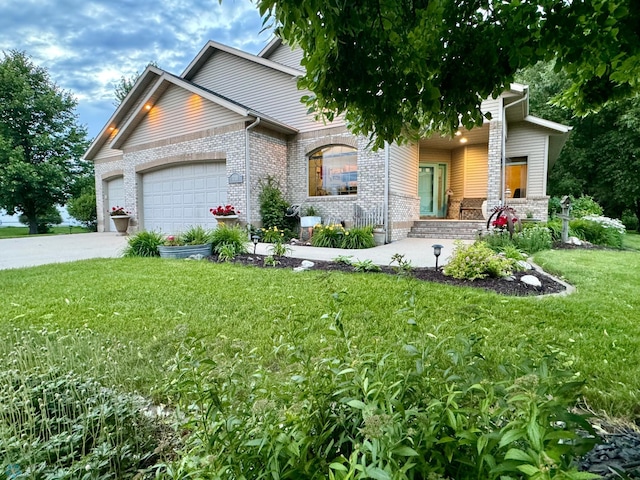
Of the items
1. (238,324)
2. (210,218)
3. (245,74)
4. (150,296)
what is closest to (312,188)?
(210,218)

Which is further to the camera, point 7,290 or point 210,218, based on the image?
point 210,218

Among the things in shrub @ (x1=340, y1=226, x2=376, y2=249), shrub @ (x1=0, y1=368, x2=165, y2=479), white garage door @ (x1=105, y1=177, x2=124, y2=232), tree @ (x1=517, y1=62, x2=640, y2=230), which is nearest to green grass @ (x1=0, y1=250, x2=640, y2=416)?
shrub @ (x1=0, y1=368, x2=165, y2=479)

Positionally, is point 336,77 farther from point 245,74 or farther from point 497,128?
point 245,74

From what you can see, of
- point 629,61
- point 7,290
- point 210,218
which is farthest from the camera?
point 210,218

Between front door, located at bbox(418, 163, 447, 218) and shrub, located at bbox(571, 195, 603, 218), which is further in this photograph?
front door, located at bbox(418, 163, 447, 218)

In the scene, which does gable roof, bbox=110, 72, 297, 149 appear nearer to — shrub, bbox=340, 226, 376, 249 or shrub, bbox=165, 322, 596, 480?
shrub, bbox=340, 226, 376, 249

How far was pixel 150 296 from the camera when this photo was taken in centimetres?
413

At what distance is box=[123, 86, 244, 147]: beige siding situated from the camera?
1093cm

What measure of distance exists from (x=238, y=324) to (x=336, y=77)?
7.66 ft

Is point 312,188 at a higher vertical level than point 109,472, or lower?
higher

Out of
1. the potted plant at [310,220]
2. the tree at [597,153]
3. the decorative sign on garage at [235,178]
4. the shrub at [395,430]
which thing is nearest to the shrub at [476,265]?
the shrub at [395,430]

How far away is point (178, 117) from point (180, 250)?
264 inches

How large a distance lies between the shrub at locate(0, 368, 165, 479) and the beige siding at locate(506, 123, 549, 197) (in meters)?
13.4

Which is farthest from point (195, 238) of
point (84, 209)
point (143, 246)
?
point (84, 209)
